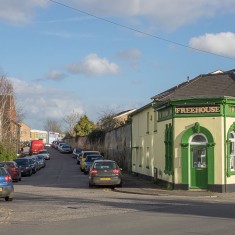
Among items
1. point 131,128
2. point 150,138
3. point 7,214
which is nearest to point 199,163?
point 150,138

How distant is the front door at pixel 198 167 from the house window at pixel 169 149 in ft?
3.99

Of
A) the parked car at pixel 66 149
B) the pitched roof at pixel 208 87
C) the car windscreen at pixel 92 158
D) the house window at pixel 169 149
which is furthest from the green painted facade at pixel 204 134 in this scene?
the parked car at pixel 66 149

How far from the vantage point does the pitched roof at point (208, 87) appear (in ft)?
92.4

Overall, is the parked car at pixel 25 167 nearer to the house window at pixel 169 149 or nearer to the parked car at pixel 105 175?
the parked car at pixel 105 175

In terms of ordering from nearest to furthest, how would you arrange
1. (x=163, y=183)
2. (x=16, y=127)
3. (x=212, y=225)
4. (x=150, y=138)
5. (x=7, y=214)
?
(x=212, y=225) → (x=7, y=214) → (x=163, y=183) → (x=150, y=138) → (x=16, y=127)

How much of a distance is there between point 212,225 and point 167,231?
1.56 m

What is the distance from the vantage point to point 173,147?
26.6 meters

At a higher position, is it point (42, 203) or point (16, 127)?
point (16, 127)

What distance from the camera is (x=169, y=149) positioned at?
27.4 meters

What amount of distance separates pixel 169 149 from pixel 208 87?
457cm

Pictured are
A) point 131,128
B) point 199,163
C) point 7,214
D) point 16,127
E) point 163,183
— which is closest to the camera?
point 7,214

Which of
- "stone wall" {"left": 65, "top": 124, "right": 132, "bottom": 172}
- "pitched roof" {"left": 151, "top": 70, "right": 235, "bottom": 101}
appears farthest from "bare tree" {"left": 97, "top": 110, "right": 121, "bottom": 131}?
"pitched roof" {"left": 151, "top": 70, "right": 235, "bottom": 101}

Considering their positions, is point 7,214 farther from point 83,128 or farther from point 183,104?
point 83,128

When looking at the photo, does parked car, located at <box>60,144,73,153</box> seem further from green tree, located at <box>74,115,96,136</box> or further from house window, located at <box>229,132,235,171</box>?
house window, located at <box>229,132,235,171</box>
